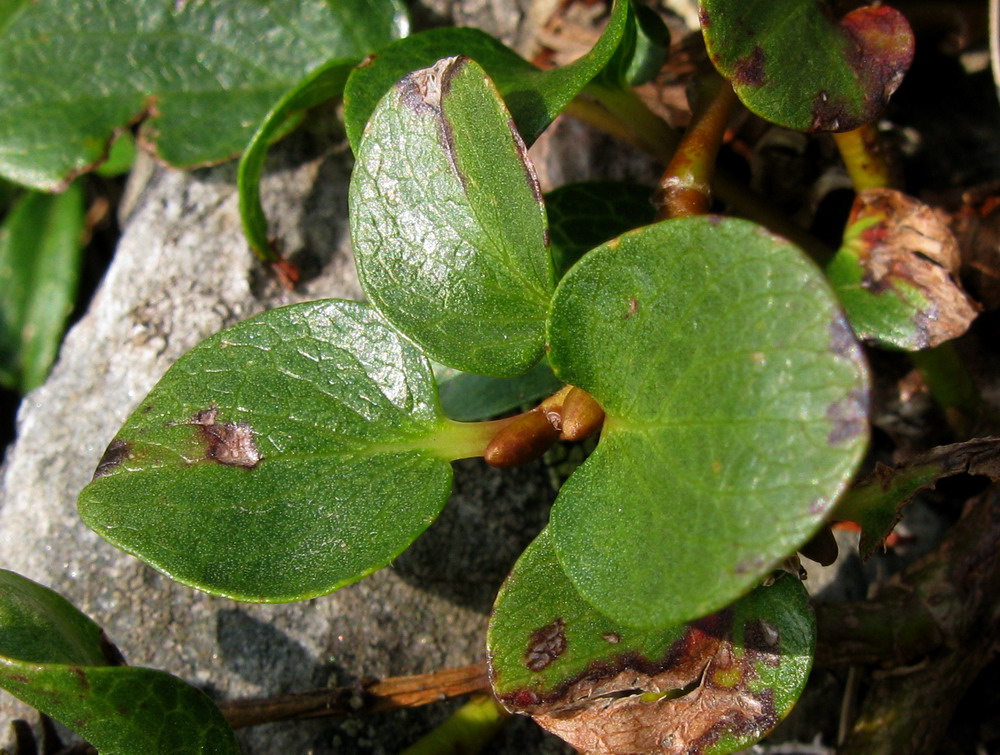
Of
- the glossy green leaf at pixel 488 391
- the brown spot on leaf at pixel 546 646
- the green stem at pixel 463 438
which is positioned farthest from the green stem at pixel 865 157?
the brown spot on leaf at pixel 546 646

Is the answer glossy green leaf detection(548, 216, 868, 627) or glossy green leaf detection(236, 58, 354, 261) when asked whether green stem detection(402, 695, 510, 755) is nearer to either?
glossy green leaf detection(548, 216, 868, 627)

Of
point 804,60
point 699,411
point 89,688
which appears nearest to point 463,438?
point 699,411

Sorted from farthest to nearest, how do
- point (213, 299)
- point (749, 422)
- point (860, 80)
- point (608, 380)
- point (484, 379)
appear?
point (213, 299) → point (484, 379) → point (860, 80) → point (608, 380) → point (749, 422)

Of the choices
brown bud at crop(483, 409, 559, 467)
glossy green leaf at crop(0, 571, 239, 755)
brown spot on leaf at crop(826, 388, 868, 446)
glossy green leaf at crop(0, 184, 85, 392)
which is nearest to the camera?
brown spot on leaf at crop(826, 388, 868, 446)

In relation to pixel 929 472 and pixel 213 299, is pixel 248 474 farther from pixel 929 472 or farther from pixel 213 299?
pixel 929 472

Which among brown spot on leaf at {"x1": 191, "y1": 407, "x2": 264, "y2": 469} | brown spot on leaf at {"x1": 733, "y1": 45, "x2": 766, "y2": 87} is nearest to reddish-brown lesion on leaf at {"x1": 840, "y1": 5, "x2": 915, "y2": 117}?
brown spot on leaf at {"x1": 733, "y1": 45, "x2": 766, "y2": 87}

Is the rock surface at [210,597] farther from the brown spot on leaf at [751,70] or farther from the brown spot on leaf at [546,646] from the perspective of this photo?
the brown spot on leaf at [751,70]

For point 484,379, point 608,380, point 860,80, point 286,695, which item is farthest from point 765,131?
point 286,695
